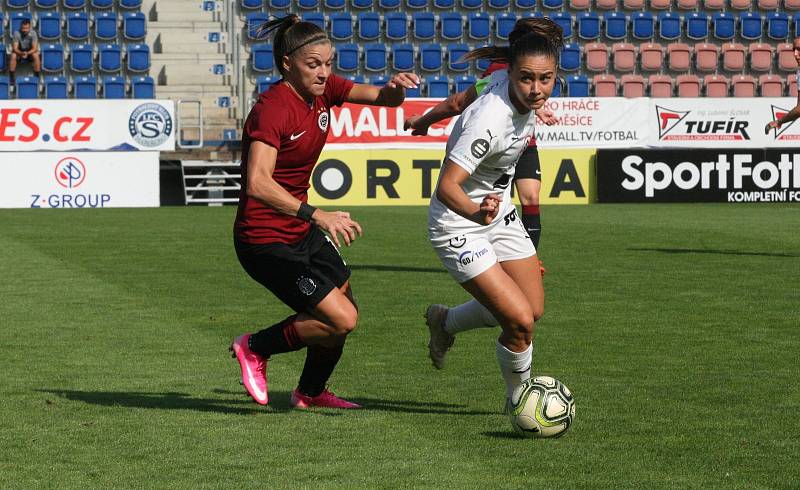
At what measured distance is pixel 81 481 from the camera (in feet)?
16.6

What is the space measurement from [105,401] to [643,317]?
4.66 meters

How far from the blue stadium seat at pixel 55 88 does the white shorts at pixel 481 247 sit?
2261cm

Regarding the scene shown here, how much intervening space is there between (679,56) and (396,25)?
6.46 meters

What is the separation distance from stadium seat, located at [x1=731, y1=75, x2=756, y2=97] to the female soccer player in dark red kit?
24.8 metres

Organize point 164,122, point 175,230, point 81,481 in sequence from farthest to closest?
1. point 164,122
2. point 175,230
3. point 81,481

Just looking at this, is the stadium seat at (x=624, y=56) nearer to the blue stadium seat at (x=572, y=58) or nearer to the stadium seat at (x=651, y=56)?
the stadium seat at (x=651, y=56)

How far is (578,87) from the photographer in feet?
96.2

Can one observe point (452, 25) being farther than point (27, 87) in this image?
Yes

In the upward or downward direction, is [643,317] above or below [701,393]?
below

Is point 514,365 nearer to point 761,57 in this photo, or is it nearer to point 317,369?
point 317,369

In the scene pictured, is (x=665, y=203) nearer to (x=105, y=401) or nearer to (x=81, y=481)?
(x=105, y=401)

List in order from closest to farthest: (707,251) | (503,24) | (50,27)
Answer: (707,251), (50,27), (503,24)

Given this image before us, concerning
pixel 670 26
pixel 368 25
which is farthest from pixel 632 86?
pixel 368 25

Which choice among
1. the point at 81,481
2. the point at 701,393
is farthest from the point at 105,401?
the point at 701,393
